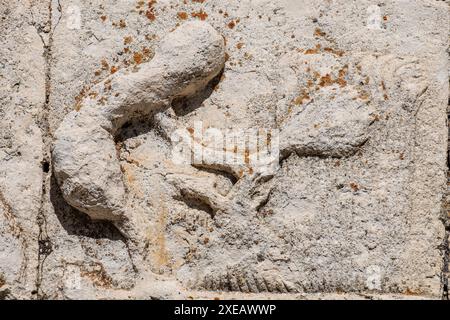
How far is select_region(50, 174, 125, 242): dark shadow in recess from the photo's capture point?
3.46 metres

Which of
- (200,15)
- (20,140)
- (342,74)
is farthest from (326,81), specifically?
(20,140)

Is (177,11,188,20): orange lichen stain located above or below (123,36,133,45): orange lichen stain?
above

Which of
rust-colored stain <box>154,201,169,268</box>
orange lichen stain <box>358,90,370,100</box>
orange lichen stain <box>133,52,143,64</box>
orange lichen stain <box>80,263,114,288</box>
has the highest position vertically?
orange lichen stain <box>133,52,143,64</box>

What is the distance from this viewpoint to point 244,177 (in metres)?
3.40

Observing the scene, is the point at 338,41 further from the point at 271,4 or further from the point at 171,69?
the point at 171,69

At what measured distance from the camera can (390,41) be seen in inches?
137

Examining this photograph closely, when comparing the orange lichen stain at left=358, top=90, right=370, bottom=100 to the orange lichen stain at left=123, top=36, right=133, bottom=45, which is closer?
the orange lichen stain at left=358, top=90, right=370, bottom=100

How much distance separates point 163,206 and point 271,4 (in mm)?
929

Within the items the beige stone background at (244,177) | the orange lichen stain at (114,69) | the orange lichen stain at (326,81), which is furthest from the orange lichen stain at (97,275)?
the orange lichen stain at (326,81)

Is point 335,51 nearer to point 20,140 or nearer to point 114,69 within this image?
point 114,69

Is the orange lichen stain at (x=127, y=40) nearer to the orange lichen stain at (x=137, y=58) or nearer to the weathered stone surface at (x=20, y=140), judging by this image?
the orange lichen stain at (x=137, y=58)

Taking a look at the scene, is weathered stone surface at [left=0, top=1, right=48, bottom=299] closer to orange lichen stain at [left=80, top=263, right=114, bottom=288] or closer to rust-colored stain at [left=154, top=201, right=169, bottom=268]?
orange lichen stain at [left=80, top=263, right=114, bottom=288]

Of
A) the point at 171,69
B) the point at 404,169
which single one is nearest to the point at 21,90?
the point at 171,69

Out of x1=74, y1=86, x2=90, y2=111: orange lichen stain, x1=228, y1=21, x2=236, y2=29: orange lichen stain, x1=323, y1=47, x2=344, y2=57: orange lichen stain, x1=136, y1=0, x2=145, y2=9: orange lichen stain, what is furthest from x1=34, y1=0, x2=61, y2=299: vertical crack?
x1=323, y1=47, x2=344, y2=57: orange lichen stain
